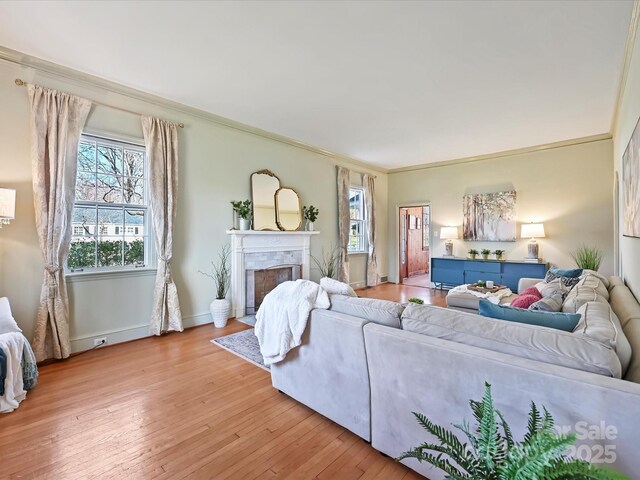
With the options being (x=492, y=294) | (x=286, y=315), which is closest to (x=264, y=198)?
(x=286, y=315)

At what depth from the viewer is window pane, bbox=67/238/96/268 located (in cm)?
326

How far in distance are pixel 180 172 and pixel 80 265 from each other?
1586 mm

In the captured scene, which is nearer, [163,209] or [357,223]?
[163,209]

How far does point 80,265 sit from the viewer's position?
331 cm

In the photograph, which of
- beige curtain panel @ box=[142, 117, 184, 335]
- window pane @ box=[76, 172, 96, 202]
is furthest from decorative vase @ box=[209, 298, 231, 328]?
window pane @ box=[76, 172, 96, 202]

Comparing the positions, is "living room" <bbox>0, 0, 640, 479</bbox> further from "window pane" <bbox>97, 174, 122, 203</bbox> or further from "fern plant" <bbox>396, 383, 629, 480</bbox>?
"fern plant" <bbox>396, 383, 629, 480</bbox>

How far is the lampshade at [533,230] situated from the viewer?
217 inches

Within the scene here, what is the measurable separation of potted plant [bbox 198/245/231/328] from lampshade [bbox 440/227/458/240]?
15.4 feet

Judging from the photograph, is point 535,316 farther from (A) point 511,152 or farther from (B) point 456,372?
(A) point 511,152

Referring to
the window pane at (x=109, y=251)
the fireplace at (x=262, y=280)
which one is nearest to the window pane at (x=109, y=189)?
the window pane at (x=109, y=251)

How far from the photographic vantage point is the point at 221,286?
4.26m

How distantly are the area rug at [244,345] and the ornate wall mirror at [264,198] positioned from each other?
1739 millimetres

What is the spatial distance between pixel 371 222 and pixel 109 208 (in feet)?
17.1

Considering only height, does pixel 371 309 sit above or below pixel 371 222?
below
